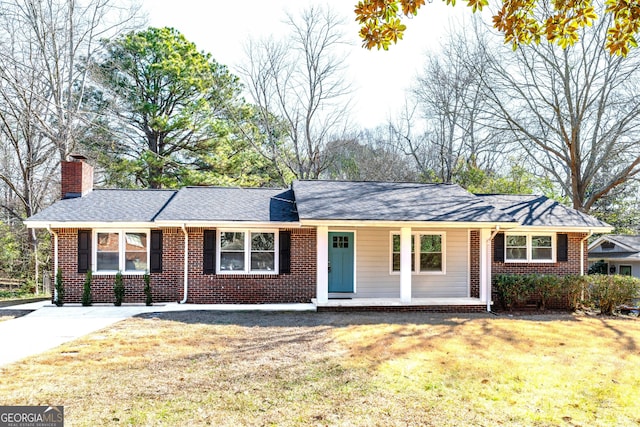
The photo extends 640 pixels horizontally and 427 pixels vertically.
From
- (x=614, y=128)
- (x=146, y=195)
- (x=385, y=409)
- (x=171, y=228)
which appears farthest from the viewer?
(x=614, y=128)

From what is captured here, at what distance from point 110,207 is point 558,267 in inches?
556

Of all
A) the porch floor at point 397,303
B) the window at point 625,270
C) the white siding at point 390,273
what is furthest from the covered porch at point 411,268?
the window at point 625,270

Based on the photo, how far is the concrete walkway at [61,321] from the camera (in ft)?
25.6

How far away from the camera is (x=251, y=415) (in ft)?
15.0

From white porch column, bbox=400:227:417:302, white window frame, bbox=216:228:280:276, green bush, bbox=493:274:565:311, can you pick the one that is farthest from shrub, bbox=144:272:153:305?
green bush, bbox=493:274:565:311

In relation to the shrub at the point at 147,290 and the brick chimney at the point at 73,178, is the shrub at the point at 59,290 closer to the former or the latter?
the shrub at the point at 147,290

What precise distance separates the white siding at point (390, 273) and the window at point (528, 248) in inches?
59.4

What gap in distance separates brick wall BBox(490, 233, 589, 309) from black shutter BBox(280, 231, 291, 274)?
6.22 m

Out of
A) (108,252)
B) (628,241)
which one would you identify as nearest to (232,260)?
(108,252)

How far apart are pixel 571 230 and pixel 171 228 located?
12.2 m

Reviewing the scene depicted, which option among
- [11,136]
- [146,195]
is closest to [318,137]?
[146,195]

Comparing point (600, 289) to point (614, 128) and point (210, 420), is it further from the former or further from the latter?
point (210, 420)

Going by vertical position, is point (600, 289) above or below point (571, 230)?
below

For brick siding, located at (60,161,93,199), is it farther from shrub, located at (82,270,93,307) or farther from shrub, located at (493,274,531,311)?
shrub, located at (493,274,531,311)
